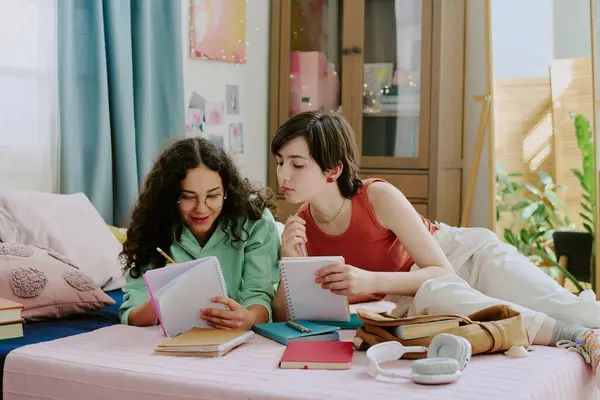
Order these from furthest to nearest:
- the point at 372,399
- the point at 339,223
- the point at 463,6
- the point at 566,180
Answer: the point at 463,6 → the point at 566,180 → the point at 339,223 → the point at 372,399

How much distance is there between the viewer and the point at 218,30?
365 centimetres

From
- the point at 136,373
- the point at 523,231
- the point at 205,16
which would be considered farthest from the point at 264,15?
the point at 136,373

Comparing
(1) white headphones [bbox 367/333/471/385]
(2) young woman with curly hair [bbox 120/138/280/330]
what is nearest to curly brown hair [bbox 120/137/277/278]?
(2) young woman with curly hair [bbox 120/138/280/330]

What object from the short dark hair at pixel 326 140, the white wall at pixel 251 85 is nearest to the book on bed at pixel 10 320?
the short dark hair at pixel 326 140

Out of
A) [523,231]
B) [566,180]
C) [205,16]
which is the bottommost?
[523,231]

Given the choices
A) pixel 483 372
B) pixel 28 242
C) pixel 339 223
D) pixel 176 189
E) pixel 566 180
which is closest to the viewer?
pixel 483 372

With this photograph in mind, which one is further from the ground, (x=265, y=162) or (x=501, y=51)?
(x=501, y=51)

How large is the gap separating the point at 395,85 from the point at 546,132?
0.76 meters

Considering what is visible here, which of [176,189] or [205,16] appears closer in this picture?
[176,189]

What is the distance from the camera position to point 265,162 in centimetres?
406

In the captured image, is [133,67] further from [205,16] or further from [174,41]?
[205,16]

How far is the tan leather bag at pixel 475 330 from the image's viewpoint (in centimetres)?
153

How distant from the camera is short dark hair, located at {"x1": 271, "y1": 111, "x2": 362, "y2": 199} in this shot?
1.91m

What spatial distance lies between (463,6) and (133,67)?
5.55 ft
